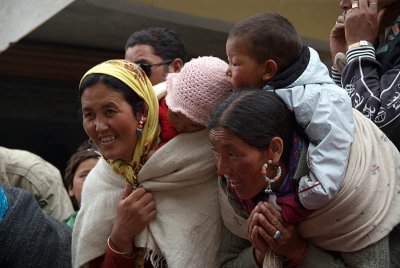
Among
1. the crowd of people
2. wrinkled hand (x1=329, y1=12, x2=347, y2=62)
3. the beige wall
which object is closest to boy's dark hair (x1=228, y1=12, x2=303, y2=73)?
the crowd of people

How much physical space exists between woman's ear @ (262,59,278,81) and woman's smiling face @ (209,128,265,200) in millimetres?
236

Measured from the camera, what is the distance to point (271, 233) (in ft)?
7.21

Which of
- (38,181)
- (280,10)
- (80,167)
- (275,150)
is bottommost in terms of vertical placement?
(38,181)

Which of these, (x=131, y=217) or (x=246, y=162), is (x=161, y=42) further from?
(x=246, y=162)

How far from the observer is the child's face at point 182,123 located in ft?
8.34

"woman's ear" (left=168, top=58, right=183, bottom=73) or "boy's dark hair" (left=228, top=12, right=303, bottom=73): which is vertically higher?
"boy's dark hair" (left=228, top=12, right=303, bottom=73)

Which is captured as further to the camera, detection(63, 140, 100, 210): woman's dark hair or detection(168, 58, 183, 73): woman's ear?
detection(63, 140, 100, 210): woman's dark hair

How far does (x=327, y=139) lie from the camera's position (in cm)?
212

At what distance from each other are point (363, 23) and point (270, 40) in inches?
20.5

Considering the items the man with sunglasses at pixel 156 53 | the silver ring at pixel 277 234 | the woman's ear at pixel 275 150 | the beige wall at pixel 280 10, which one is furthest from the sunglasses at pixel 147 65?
the beige wall at pixel 280 10

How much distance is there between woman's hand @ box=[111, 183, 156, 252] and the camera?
102 inches

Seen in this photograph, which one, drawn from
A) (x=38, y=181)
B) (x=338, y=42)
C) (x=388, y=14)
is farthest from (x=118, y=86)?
(x=38, y=181)

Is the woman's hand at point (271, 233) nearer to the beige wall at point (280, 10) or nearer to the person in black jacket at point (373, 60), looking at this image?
the person in black jacket at point (373, 60)

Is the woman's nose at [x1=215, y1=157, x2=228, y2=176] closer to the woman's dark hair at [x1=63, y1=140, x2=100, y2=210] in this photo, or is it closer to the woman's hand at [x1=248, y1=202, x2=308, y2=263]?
the woman's hand at [x1=248, y1=202, x2=308, y2=263]
